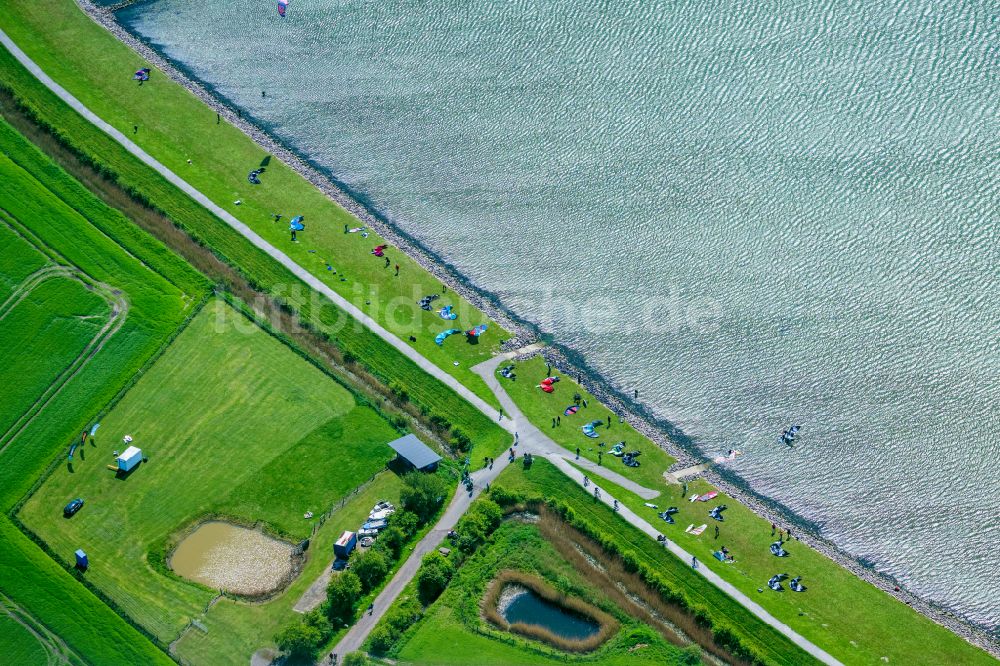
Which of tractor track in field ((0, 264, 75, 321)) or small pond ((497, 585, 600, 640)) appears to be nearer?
small pond ((497, 585, 600, 640))

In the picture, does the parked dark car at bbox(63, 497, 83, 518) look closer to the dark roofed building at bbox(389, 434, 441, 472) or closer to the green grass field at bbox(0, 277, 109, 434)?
the green grass field at bbox(0, 277, 109, 434)

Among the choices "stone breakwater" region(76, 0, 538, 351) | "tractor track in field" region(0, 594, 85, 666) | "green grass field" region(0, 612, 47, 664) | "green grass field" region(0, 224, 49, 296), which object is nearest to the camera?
"tractor track in field" region(0, 594, 85, 666)

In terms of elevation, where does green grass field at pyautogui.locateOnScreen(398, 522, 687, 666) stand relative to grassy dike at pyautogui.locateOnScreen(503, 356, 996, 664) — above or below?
below

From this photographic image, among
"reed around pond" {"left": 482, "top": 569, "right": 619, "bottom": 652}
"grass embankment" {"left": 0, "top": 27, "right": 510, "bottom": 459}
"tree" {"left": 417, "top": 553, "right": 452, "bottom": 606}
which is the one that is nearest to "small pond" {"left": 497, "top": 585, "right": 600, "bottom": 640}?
"reed around pond" {"left": 482, "top": 569, "right": 619, "bottom": 652}

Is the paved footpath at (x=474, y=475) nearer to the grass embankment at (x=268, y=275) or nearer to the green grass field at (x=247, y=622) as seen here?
the grass embankment at (x=268, y=275)

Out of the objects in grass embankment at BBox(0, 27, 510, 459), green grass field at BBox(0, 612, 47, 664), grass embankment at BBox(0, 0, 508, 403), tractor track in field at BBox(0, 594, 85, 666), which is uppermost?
grass embankment at BBox(0, 0, 508, 403)

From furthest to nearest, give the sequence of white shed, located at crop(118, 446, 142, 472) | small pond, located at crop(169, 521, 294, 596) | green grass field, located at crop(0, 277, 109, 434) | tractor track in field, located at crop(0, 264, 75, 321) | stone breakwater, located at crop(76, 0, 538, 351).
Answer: tractor track in field, located at crop(0, 264, 75, 321) < stone breakwater, located at crop(76, 0, 538, 351) < green grass field, located at crop(0, 277, 109, 434) < white shed, located at crop(118, 446, 142, 472) < small pond, located at crop(169, 521, 294, 596)

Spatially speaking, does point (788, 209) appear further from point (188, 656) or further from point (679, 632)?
point (188, 656)
